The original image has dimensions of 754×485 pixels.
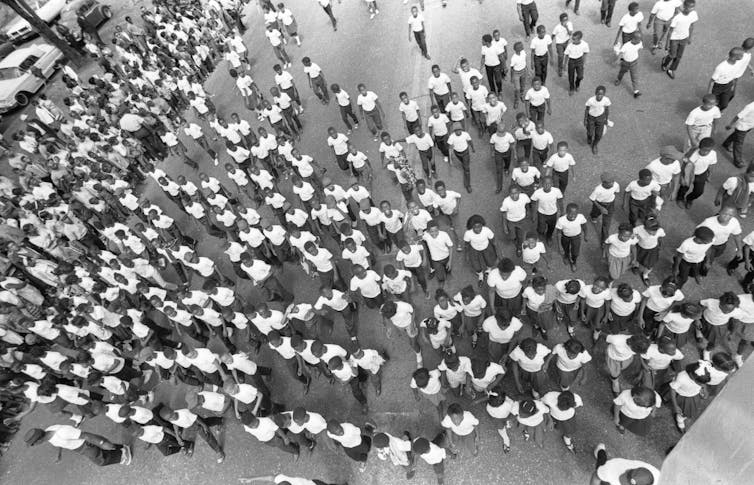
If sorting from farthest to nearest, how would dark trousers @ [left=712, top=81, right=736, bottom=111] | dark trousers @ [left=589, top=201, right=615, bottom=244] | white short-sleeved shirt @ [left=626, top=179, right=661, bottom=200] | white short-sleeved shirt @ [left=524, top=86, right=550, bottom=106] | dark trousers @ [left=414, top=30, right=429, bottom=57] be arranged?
1. dark trousers @ [left=414, top=30, right=429, bottom=57]
2. white short-sleeved shirt @ [left=524, top=86, right=550, bottom=106]
3. dark trousers @ [left=712, top=81, right=736, bottom=111]
4. dark trousers @ [left=589, top=201, right=615, bottom=244]
5. white short-sleeved shirt @ [left=626, top=179, right=661, bottom=200]

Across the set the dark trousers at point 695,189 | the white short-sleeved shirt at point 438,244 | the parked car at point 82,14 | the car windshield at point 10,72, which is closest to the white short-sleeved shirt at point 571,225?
the white short-sleeved shirt at point 438,244

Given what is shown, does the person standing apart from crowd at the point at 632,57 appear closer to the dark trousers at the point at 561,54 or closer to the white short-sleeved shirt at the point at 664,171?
the dark trousers at the point at 561,54

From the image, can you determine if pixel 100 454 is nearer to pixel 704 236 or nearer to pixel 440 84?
pixel 704 236

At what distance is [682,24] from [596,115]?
2.86 meters

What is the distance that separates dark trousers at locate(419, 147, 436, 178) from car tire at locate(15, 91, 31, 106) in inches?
605

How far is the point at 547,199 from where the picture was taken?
6.79m

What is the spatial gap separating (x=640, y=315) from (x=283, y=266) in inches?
233

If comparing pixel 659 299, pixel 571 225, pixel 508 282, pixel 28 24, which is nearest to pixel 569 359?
pixel 508 282

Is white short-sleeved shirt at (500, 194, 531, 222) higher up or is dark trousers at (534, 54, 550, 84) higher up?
Result: dark trousers at (534, 54, 550, 84)

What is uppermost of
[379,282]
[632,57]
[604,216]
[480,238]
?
[632,57]

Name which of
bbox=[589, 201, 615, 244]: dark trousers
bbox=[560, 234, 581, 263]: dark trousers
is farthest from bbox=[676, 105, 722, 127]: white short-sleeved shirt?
bbox=[560, 234, 581, 263]: dark trousers

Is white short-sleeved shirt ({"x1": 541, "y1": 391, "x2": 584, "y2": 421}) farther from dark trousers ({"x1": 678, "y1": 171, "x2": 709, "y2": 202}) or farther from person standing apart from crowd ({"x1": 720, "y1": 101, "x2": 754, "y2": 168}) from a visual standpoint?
person standing apart from crowd ({"x1": 720, "y1": 101, "x2": 754, "y2": 168})

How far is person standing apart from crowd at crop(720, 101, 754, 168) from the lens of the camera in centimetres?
703

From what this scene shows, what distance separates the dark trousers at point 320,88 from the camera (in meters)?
11.7
